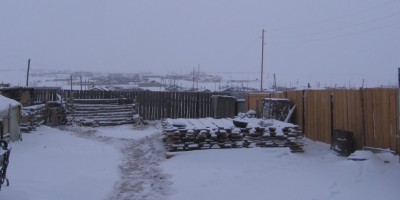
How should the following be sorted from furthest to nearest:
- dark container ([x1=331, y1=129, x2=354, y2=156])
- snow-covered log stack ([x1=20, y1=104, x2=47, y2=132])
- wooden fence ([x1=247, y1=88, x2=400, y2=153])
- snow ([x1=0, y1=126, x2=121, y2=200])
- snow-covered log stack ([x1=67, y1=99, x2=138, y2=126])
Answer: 1. snow-covered log stack ([x1=67, y1=99, x2=138, y2=126])
2. snow-covered log stack ([x1=20, y1=104, x2=47, y2=132])
3. dark container ([x1=331, y1=129, x2=354, y2=156])
4. wooden fence ([x1=247, y1=88, x2=400, y2=153])
5. snow ([x1=0, y1=126, x2=121, y2=200])

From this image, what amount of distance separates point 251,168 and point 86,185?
353 centimetres

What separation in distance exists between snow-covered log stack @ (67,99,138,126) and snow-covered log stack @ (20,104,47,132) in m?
2.30

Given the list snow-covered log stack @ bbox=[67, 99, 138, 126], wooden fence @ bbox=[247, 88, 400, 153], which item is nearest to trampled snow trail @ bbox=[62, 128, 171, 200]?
wooden fence @ bbox=[247, 88, 400, 153]

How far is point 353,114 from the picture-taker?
40.1 ft

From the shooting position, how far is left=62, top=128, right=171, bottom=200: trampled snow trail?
7.88 m

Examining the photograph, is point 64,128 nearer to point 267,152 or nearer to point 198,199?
point 267,152

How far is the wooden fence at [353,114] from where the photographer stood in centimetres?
1059

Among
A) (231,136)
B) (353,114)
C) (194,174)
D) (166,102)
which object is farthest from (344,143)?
(166,102)

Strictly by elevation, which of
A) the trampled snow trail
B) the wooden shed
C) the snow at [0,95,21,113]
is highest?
the snow at [0,95,21,113]

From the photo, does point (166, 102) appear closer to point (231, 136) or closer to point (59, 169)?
point (231, 136)

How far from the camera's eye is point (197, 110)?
25.2 m

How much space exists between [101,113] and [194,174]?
552 inches

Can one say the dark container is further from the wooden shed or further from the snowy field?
the wooden shed

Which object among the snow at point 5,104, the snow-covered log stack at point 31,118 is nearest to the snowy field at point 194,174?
the snow at point 5,104
